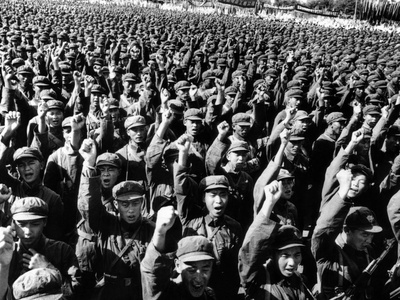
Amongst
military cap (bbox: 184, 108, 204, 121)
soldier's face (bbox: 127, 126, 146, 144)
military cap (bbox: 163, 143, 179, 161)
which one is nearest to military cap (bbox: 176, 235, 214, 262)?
military cap (bbox: 163, 143, 179, 161)

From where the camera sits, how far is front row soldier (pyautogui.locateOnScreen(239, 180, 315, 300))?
11.4ft

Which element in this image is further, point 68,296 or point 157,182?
point 157,182

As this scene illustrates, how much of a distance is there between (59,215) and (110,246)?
3.18 ft

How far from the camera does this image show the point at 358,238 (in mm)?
4055

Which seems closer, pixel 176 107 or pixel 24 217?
pixel 24 217

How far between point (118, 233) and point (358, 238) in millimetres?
2155

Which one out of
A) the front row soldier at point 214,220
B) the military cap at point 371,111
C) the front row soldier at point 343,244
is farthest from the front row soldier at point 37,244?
the military cap at point 371,111

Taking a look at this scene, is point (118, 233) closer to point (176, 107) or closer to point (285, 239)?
point (285, 239)

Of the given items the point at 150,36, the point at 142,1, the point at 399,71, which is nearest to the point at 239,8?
the point at 142,1

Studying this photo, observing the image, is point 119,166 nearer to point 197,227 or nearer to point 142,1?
point 197,227

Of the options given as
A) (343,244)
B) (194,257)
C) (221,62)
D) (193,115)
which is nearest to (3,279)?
(194,257)

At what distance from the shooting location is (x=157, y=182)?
217 inches

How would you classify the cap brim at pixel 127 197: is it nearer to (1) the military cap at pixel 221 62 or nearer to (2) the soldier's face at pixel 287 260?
(2) the soldier's face at pixel 287 260

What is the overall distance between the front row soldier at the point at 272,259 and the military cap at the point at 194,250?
31 centimetres
